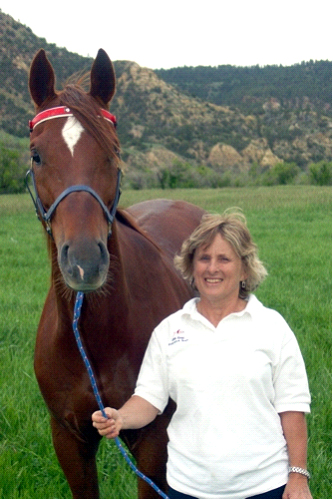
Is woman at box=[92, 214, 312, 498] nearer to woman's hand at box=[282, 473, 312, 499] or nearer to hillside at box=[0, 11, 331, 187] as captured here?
woman's hand at box=[282, 473, 312, 499]

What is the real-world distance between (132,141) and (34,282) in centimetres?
3640

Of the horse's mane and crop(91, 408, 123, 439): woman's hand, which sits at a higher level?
the horse's mane

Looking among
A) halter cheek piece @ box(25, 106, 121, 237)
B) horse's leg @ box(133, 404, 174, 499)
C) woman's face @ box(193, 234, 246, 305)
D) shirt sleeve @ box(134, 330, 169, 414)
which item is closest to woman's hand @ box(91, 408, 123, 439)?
shirt sleeve @ box(134, 330, 169, 414)

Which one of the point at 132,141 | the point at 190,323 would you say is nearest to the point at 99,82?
the point at 190,323

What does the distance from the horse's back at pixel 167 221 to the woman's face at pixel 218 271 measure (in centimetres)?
116

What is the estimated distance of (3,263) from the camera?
24.5 ft

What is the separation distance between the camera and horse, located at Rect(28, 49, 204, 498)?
171 centimetres

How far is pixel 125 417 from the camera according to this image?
1.84 metres

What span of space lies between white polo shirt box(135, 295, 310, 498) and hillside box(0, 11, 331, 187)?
113 ft

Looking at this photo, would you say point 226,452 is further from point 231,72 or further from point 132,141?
point 231,72

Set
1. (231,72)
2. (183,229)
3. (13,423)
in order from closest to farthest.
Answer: (13,423) < (183,229) < (231,72)

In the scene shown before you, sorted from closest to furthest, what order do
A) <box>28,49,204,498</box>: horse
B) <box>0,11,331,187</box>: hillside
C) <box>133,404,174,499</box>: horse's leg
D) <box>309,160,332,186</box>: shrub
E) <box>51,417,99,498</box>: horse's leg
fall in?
1. <box>28,49,204,498</box>: horse
2. <box>133,404,174,499</box>: horse's leg
3. <box>51,417,99,498</box>: horse's leg
4. <box>309,160,332,186</box>: shrub
5. <box>0,11,331,187</box>: hillside

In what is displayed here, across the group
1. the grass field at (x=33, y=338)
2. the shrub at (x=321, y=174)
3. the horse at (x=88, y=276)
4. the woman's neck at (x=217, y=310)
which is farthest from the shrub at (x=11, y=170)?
the shrub at (x=321, y=174)

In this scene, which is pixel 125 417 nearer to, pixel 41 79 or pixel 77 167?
pixel 77 167
